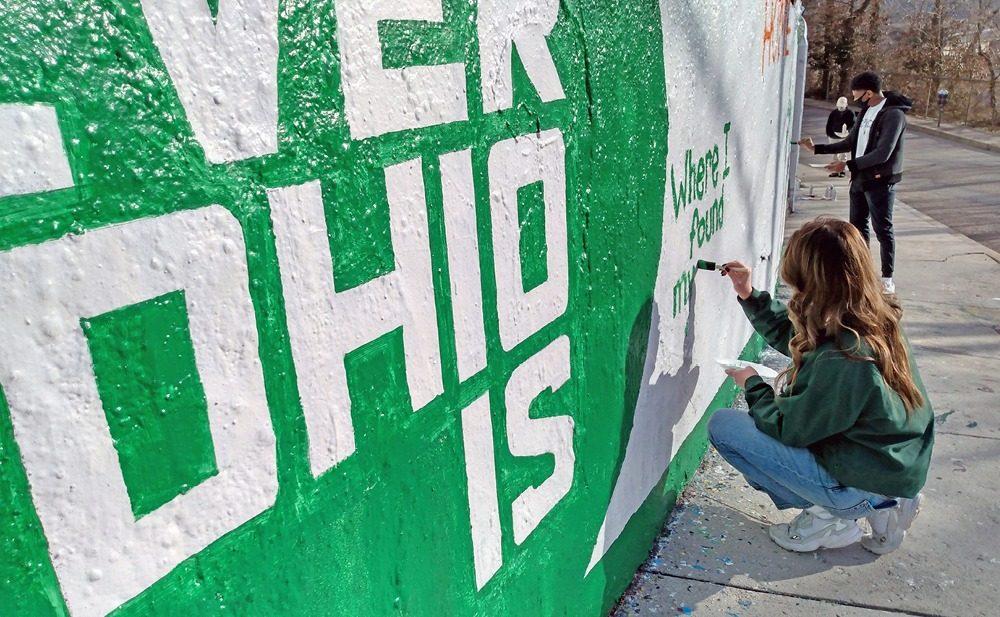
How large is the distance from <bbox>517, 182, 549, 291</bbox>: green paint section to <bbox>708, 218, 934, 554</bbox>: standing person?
106 centimetres

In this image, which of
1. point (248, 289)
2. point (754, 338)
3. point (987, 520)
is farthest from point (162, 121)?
point (754, 338)

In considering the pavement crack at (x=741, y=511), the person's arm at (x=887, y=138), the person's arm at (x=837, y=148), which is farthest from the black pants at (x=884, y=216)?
the pavement crack at (x=741, y=511)

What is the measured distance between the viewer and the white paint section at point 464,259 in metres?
1.37

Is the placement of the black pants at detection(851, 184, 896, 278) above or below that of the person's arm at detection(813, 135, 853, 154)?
below

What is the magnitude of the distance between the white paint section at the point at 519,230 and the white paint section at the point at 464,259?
0.08 m

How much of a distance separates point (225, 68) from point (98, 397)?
0.41 m

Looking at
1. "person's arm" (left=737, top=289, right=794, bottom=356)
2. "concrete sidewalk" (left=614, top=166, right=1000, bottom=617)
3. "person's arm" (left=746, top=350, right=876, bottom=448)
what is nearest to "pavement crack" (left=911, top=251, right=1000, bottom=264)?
"concrete sidewalk" (left=614, top=166, right=1000, bottom=617)

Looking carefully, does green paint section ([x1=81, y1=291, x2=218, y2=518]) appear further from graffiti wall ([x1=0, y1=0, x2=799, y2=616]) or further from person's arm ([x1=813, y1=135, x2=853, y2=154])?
person's arm ([x1=813, y1=135, x2=853, y2=154])

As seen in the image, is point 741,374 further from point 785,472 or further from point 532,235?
point 532,235

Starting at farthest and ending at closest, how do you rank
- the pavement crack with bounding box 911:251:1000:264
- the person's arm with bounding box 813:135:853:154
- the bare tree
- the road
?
the bare tree → the road → the pavement crack with bounding box 911:251:1000:264 → the person's arm with bounding box 813:135:853:154

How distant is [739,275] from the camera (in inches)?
113

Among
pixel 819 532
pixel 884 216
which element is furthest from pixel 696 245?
pixel 884 216

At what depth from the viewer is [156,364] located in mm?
868

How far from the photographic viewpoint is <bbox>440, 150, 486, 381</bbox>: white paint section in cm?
137
